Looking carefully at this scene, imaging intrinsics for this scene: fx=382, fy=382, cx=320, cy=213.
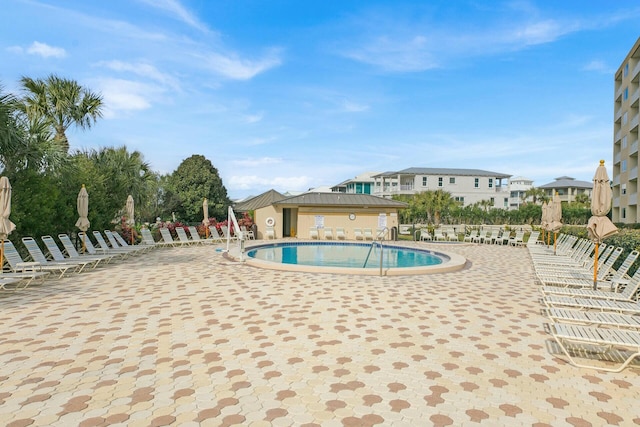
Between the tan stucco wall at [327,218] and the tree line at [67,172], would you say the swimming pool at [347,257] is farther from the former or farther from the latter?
the tree line at [67,172]

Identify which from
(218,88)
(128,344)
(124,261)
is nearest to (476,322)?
(128,344)

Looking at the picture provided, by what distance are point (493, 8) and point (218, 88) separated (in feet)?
36.6

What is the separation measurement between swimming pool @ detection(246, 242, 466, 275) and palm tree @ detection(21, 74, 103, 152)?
34.4ft

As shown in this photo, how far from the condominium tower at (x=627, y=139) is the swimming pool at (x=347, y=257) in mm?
26916

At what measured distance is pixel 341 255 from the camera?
18688mm

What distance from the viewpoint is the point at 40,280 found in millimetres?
9977

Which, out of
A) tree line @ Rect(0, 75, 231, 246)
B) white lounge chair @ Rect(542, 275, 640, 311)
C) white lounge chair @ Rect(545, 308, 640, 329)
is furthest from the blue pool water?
white lounge chair @ Rect(545, 308, 640, 329)

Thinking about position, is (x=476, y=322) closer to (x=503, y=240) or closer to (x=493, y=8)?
(x=493, y=8)

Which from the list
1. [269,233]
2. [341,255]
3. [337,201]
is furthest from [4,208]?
[337,201]

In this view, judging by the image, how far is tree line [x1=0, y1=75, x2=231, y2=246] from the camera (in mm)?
11500

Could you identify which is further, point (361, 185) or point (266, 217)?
point (361, 185)

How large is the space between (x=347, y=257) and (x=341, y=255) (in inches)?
25.4

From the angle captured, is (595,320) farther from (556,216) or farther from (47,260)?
(47,260)

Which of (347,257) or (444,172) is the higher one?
(444,172)
